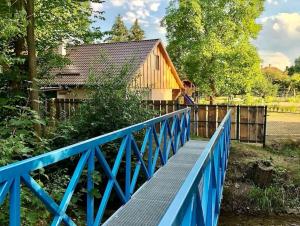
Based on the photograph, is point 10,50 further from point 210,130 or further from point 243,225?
point 243,225

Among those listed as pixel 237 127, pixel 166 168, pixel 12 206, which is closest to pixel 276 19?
pixel 237 127

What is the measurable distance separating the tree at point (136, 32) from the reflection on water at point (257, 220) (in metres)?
43.6

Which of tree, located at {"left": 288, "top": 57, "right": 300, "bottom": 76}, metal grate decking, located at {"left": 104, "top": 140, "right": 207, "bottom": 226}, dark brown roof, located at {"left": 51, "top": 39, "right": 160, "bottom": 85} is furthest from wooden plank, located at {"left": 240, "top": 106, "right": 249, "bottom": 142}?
tree, located at {"left": 288, "top": 57, "right": 300, "bottom": 76}

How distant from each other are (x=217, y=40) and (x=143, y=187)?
660 inches

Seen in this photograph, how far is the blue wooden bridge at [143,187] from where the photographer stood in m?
1.97

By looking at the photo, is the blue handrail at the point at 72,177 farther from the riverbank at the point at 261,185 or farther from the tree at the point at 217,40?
the tree at the point at 217,40

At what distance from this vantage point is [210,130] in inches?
479

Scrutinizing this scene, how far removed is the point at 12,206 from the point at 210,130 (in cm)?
1017

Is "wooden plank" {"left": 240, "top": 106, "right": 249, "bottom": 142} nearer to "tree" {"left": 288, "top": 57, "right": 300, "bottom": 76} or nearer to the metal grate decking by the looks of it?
the metal grate decking

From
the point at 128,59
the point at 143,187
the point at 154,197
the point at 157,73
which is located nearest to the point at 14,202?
the point at 154,197

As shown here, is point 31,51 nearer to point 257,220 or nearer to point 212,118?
point 212,118

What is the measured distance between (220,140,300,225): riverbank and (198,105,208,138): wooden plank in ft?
5.47

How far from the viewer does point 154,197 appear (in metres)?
4.63

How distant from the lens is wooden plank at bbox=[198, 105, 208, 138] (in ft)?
39.8
